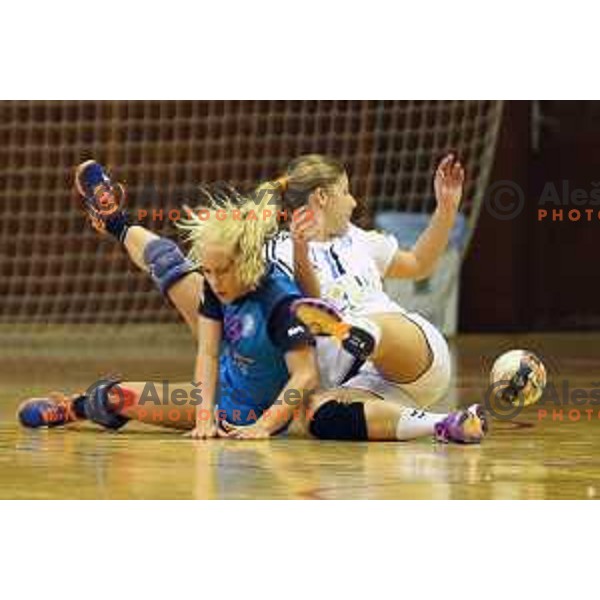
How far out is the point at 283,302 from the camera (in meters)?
4.26

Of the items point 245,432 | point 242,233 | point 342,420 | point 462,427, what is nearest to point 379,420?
point 342,420

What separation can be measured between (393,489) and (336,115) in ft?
20.4

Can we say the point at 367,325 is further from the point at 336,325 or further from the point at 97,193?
the point at 97,193

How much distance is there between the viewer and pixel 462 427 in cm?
424

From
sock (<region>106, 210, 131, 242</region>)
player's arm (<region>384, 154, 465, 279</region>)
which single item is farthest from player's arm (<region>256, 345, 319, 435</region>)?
sock (<region>106, 210, 131, 242</region>)

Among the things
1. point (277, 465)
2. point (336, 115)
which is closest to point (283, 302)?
point (277, 465)

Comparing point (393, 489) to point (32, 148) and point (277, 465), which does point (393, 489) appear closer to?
point (277, 465)

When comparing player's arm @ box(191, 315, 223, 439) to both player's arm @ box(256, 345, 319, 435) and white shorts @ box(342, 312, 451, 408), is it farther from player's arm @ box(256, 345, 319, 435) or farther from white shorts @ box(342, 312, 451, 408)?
white shorts @ box(342, 312, 451, 408)

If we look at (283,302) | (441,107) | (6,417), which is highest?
(441,107)

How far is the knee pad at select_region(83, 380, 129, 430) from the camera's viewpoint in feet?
14.9

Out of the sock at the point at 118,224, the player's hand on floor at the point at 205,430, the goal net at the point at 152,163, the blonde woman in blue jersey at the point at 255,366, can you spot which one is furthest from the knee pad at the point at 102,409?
the goal net at the point at 152,163

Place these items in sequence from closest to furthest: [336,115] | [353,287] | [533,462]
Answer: [533,462] < [353,287] < [336,115]

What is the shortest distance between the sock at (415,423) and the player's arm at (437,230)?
0.51 meters

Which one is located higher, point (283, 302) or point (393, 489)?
point (283, 302)
